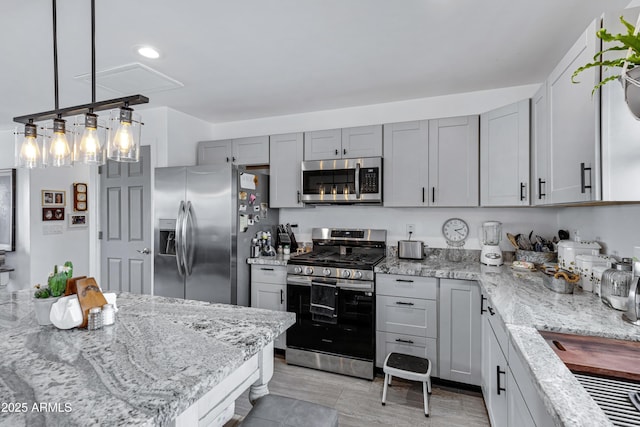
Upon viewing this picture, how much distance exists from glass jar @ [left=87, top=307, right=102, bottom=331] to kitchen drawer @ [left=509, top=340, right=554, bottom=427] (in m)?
1.60

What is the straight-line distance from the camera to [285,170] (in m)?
3.39

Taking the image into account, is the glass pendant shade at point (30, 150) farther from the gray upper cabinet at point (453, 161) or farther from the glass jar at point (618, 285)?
the glass jar at point (618, 285)

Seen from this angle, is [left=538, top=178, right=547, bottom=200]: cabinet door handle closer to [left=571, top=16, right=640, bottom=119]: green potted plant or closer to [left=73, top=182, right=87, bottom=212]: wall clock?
[left=571, top=16, right=640, bottom=119]: green potted plant

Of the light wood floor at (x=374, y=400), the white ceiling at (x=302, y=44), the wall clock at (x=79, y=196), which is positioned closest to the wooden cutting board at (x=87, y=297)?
the light wood floor at (x=374, y=400)

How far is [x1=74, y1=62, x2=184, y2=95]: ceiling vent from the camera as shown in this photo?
2.47m

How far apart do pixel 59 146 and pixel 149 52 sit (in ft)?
3.31

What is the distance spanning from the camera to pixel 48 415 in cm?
74

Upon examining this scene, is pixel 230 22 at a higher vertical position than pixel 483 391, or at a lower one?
higher

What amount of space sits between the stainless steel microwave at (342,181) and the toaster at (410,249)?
1.58 ft

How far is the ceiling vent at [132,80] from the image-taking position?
2.47 m

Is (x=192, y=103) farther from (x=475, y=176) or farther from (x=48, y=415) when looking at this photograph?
(x=48, y=415)

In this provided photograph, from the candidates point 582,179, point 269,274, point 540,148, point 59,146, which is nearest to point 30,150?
point 59,146

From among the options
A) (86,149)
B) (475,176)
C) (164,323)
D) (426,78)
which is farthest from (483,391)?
(86,149)

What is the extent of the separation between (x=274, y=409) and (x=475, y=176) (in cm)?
240
